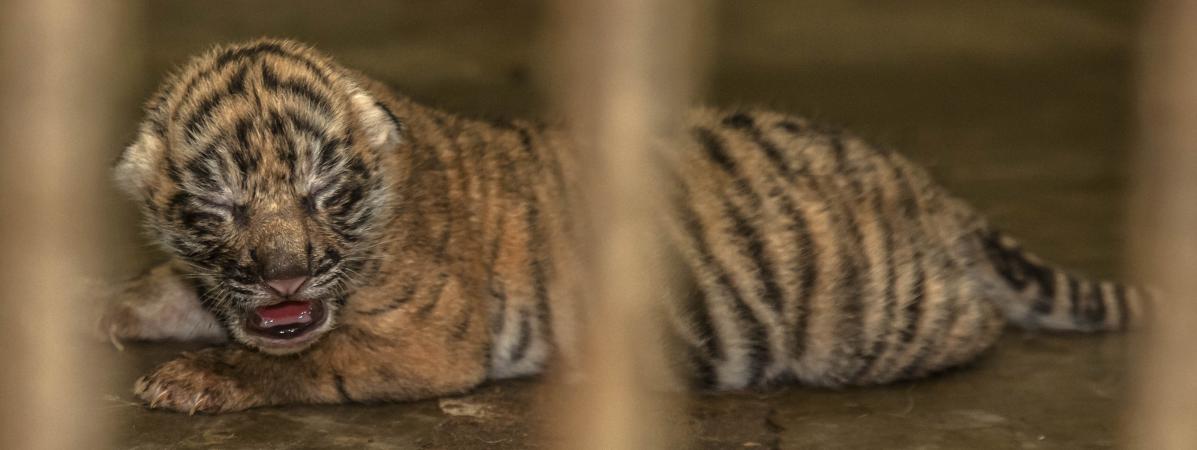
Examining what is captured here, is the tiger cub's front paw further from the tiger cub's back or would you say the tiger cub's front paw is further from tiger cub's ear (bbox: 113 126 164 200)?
the tiger cub's back

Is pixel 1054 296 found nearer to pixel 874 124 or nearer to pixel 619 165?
pixel 874 124

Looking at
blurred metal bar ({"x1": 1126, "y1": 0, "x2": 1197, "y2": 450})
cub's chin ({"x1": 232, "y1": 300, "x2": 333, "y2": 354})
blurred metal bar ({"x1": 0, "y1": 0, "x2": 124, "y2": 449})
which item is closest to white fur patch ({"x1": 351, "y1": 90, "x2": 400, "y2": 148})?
cub's chin ({"x1": 232, "y1": 300, "x2": 333, "y2": 354})

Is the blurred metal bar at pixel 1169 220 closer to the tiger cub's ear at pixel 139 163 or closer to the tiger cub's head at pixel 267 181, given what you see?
the tiger cub's head at pixel 267 181

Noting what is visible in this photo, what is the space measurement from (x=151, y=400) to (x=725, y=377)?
1572 millimetres

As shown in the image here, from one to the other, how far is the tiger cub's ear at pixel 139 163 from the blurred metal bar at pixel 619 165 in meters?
2.26

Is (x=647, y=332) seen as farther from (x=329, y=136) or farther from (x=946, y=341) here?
(x=946, y=341)

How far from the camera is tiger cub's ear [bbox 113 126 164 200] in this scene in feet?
13.5

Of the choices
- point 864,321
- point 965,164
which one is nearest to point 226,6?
point 965,164

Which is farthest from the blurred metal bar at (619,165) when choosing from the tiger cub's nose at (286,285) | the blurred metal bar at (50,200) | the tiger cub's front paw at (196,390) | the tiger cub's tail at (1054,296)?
the tiger cub's tail at (1054,296)

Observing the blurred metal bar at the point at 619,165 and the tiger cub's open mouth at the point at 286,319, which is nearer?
the blurred metal bar at the point at 619,165

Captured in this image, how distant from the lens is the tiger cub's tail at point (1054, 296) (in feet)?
15.9

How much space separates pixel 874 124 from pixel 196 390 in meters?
4.12

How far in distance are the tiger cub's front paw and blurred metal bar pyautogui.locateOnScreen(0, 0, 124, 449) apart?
200 cm

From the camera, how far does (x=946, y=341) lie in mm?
4641
